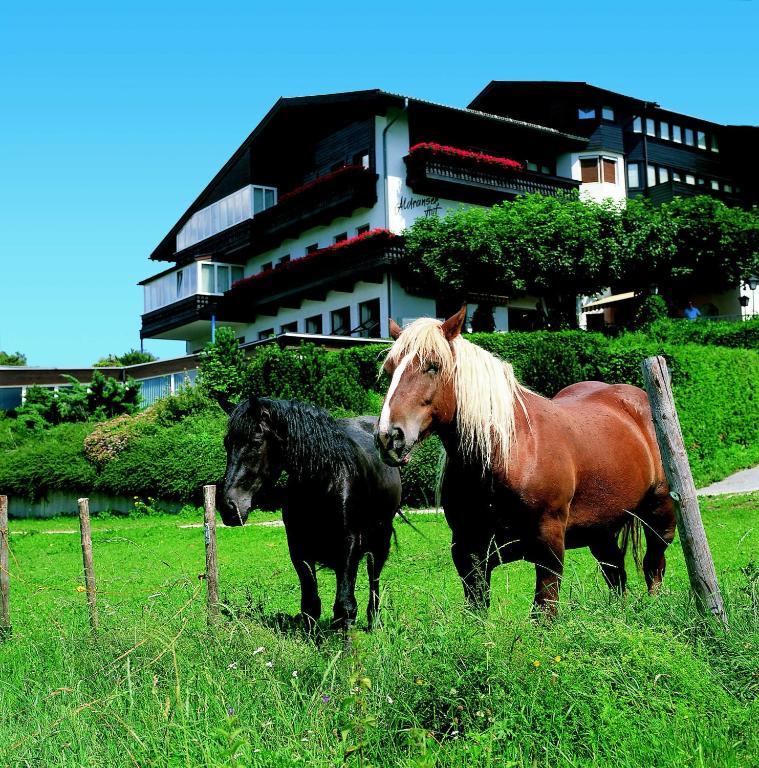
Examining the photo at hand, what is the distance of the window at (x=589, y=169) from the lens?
46.0 m

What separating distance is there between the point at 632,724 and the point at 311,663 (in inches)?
73.4

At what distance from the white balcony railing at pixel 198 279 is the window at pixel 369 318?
449 inches

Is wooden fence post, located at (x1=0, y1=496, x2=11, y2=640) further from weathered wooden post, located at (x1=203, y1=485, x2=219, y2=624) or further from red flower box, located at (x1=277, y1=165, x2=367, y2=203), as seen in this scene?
red flower box, located at (x1=277, y1=165, x2=367, y2=203)

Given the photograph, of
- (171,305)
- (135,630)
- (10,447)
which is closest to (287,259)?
(171,305)

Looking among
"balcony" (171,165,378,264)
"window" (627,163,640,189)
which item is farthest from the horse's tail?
"window" (627,163,640,189)

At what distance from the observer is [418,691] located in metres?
4.11

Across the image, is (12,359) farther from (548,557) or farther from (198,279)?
(548,557)

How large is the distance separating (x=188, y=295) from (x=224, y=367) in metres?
21.0

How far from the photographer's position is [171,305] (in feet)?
155

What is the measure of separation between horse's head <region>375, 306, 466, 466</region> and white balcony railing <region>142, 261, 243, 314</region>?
135 ft

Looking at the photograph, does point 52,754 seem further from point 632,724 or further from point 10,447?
point 10,447

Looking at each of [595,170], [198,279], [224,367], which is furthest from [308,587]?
[595,170]

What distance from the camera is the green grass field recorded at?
378 cm


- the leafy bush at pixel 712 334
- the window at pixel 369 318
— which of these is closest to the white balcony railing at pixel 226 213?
the window at pixel 369 318
